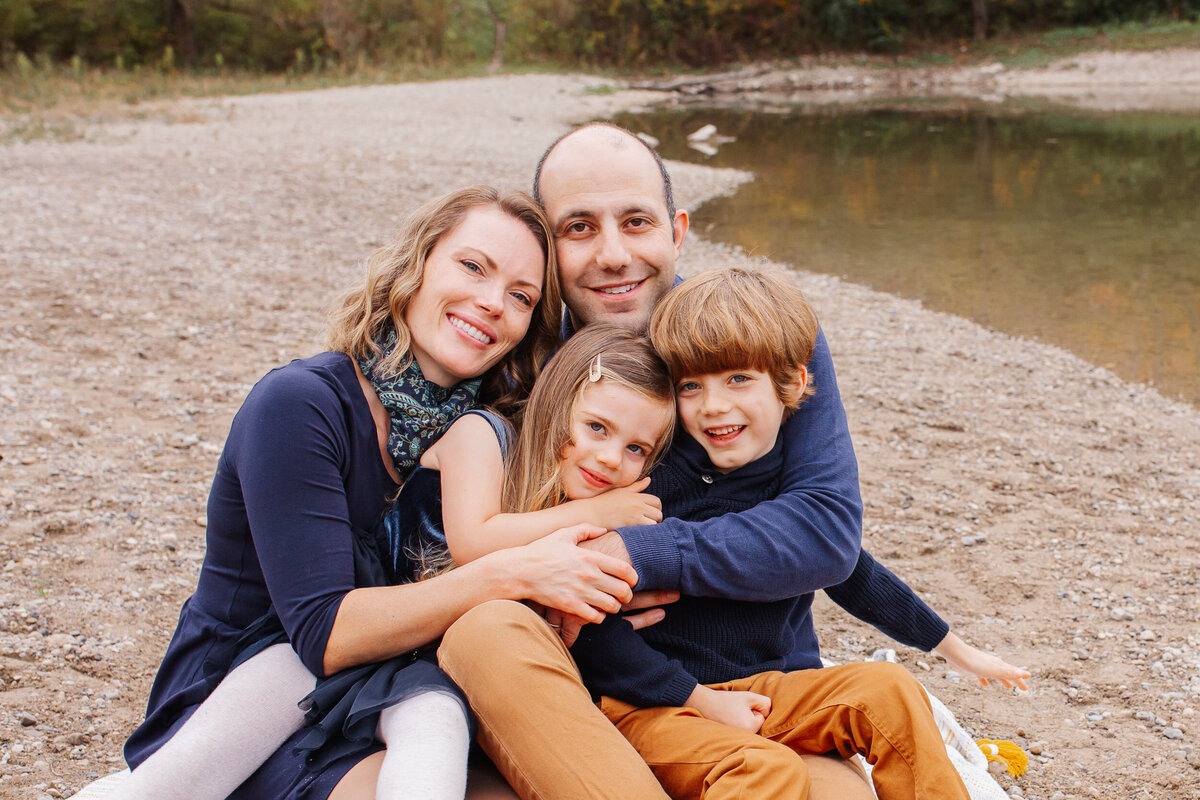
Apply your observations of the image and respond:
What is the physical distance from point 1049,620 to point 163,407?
527 centimetres

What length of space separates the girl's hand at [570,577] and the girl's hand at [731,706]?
1.03ft

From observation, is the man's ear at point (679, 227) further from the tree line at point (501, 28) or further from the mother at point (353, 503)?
the tree line at point (501, 28)

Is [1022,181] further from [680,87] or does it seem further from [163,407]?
[680,87]

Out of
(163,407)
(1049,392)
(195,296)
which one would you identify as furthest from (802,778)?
(195,296)

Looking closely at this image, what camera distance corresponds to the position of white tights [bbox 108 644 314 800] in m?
2.10

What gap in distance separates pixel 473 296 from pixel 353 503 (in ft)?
2.10

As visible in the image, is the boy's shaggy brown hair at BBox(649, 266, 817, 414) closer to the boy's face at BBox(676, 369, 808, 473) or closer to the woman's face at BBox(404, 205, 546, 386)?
the boy's face at BBox(676, 369, 808, 473)

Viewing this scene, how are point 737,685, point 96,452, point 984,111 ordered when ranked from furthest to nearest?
point 984,111 < point 96,452 < point 737,685

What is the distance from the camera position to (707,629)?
2457 mm

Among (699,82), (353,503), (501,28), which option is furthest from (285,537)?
(501,28)

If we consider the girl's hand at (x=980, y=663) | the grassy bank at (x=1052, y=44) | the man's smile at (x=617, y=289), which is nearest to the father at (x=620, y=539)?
the man's smile at (x=617, y=289)

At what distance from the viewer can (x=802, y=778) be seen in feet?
6.92

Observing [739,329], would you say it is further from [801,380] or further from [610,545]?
[610,545]

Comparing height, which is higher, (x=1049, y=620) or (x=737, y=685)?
(x=737, y=685)
